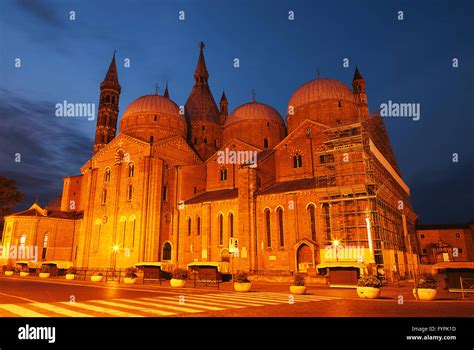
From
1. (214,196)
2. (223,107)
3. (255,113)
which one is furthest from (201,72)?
(214,196)

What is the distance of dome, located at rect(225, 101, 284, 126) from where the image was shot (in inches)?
1736

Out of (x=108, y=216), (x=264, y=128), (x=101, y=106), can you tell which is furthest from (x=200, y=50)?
(x=108, y=216)

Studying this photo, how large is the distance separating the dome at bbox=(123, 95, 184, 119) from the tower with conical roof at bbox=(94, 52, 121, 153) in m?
14.1

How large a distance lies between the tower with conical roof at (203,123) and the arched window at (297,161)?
56.7 feet

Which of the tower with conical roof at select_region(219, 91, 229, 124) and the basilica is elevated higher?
Answer: the tower with conical roof at select_region(219, 91, 229, 124)

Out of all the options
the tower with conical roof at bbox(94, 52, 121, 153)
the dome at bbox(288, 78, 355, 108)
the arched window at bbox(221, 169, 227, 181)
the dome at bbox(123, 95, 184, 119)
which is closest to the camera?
the dome at bbox(288, 78, 355, 108)

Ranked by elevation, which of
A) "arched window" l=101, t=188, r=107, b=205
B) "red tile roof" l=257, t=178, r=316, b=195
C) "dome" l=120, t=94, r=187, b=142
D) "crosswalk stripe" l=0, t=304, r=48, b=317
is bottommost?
"crosswalk stripe" l=0, t=304, r=48, b=317

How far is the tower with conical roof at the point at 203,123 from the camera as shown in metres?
51.9

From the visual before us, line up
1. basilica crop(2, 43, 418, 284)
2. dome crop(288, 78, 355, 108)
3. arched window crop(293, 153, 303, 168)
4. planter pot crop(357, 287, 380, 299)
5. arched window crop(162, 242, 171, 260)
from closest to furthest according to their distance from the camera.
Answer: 1. planter pot crop(357, 287, 380, 299)
2. basilica crop(2, 43, 418, 284)
3. arched window crop(293, 153, 303, 168)
4. dome crop(288, 78, 355, 108)
5. arched window crop(162, 242, 171, 260)

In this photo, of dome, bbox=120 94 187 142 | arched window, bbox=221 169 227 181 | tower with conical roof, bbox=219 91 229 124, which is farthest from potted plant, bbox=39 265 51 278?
tower with conical roof, bbox=219 91 229 124

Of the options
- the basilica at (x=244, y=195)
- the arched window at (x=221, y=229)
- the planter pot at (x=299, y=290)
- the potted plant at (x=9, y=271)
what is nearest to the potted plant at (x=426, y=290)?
the planter pot at (x=299, y=290)

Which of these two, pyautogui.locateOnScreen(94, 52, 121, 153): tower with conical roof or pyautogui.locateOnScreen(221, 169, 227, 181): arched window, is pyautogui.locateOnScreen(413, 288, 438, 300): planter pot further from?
pyautogui.locateOnScreen(94, 52, 121, 153): tower with conical roof
